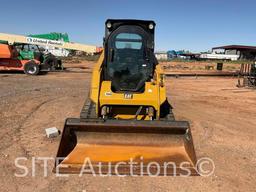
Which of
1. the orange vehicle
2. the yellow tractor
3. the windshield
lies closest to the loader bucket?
the yellow tractor

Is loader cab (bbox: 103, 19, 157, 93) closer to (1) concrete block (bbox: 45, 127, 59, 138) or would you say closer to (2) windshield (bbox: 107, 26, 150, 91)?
(2) windshield (bbox: 107, 26, 150, 91)

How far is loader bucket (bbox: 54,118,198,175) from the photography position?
5.30 meters

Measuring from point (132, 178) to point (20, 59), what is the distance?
60.9ft

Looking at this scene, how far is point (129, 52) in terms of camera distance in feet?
25.0

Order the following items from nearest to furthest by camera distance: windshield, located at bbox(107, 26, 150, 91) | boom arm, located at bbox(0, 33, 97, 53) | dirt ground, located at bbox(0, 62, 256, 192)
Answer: dirt ground, located at bbox(0, 62, 256, 192) < windshield, located at bbox(107, 26, 150, 91) < boom arm, located at bbox(0, 33, 97, 53)


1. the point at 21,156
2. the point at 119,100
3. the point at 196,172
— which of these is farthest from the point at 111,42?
the point at 196,172

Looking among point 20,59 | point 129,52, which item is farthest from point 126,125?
point 20,59

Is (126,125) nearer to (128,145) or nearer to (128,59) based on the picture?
(128,145)

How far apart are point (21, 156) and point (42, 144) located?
0.74 metres

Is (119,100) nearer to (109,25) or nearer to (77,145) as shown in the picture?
(77,145)

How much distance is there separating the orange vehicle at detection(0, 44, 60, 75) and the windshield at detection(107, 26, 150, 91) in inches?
598

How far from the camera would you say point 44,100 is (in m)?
11.7

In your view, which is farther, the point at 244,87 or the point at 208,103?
the point at 244,87

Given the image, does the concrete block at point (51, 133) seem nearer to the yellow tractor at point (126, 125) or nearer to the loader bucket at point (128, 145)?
the yellow tractor at point (126, 125)
